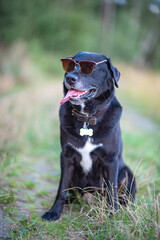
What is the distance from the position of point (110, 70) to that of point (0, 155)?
6.40 ft

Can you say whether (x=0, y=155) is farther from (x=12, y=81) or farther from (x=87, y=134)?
(x=12, y=81)

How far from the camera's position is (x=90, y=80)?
2.36 metres

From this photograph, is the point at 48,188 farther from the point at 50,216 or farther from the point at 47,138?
the point at 47,138

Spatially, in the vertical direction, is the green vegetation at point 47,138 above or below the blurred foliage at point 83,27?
below

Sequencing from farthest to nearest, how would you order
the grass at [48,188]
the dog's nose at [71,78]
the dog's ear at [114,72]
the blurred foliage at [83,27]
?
the blurred foliage at [83,27] → the dog's ear at [114,72] → the dog's nose at [71,78] → the grass at [48,188]

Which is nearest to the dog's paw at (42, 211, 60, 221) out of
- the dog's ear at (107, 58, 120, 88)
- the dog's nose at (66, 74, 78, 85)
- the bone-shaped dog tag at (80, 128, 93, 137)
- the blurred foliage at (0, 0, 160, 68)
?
the bone-shaped dog tag at (80, 128, 93, 137)

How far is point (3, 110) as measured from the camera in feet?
14.8

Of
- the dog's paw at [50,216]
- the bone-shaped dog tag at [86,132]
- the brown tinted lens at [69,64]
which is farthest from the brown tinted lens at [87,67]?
the dog's paw at [50,216]

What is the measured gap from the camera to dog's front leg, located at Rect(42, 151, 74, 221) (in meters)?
2.40

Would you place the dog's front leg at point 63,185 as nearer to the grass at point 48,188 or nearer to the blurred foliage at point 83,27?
the grass at point 48,188

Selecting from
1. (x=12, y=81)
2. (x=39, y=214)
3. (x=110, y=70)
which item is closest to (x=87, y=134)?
(x=110, y=70)

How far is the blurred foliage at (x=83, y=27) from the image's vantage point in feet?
38.9

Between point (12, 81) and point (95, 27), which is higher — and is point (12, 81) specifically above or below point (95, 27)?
below

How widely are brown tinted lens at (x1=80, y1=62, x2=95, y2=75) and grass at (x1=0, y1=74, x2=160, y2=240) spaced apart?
3.17 feet
